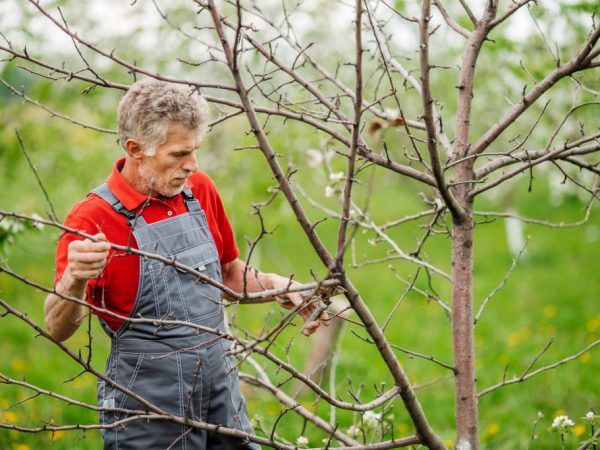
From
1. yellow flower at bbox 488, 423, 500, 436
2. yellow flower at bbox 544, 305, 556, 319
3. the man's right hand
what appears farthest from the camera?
yellow flower at bbox 544, 305, 556, 319

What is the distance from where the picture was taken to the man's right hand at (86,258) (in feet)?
5.73

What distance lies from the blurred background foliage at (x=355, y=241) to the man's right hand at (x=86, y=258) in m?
1.16

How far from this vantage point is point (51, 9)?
684cm

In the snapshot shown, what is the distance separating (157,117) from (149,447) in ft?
3.69

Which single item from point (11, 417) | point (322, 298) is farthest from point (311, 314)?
point (11, 417)

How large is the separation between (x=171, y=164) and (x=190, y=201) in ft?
0.79

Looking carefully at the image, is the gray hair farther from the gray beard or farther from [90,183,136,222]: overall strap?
[90,183,136,222]: overall strap

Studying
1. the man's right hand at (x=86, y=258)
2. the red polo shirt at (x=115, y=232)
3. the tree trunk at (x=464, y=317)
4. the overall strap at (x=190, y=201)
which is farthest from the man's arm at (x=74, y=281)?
the tree trunk at (x=464, y=317)

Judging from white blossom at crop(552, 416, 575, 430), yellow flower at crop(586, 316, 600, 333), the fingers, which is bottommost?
white blossom at crop(552, 416, 575, 430)

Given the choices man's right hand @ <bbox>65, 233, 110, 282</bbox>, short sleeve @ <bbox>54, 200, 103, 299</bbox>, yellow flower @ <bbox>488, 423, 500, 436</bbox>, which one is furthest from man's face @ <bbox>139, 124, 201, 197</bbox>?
yellow flower @ <bbox>488, 423, 500, 436</bbox>

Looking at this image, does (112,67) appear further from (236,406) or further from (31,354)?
(236,406)

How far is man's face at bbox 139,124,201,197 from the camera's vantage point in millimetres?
2236

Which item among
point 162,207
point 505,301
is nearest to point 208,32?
point 505,301

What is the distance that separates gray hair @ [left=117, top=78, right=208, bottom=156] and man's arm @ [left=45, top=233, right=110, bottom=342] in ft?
1.67
